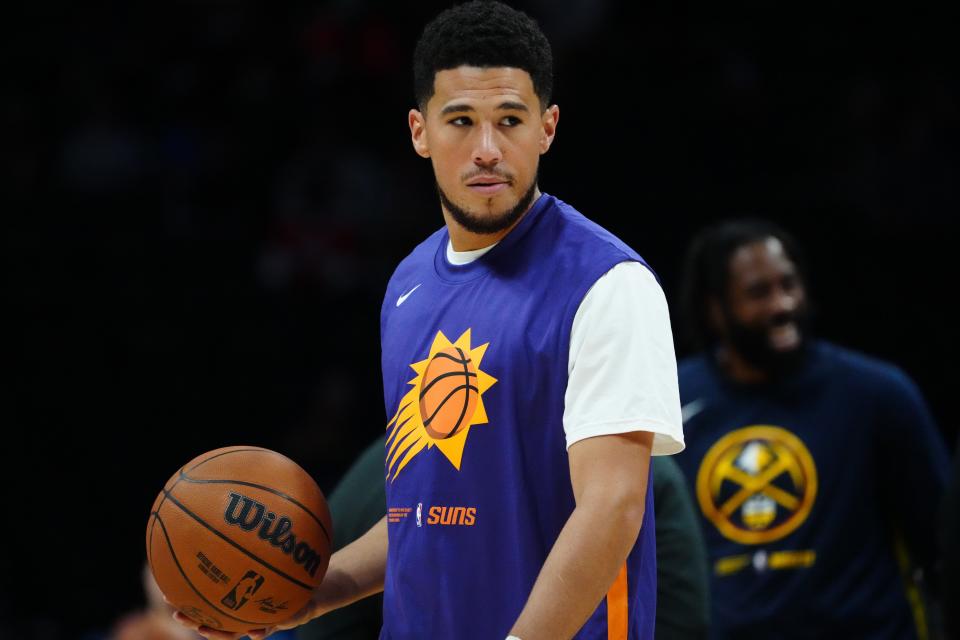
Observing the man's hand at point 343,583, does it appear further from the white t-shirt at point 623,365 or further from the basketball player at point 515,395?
the white t-shirt at point 623,365

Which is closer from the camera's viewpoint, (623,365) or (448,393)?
(623,365)

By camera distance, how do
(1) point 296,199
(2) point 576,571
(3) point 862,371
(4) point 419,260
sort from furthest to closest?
(1) point 296,199, (3) point 862,371, (4) point 419,260, (2) point 576,571

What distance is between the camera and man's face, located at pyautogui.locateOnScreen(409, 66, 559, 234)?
2564 mm

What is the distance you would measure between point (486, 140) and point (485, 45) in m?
0.18

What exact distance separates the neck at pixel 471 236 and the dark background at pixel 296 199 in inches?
185

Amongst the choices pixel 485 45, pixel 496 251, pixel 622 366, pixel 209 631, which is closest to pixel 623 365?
pixel 622 366

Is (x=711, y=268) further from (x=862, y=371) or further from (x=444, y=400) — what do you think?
(x=444, y=400)

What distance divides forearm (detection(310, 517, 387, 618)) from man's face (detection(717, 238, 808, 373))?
2259mm

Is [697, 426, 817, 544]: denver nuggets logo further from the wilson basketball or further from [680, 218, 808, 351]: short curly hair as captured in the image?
the wilson basketball

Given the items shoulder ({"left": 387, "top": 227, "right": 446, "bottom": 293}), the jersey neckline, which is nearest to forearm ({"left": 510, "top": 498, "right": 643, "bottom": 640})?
the jersey neckline

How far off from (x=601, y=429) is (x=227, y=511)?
859 mm

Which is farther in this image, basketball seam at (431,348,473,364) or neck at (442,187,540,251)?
neck at (442,187,540,251)

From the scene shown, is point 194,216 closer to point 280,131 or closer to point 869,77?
point 280,131

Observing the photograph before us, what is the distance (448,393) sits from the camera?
2.58 m
